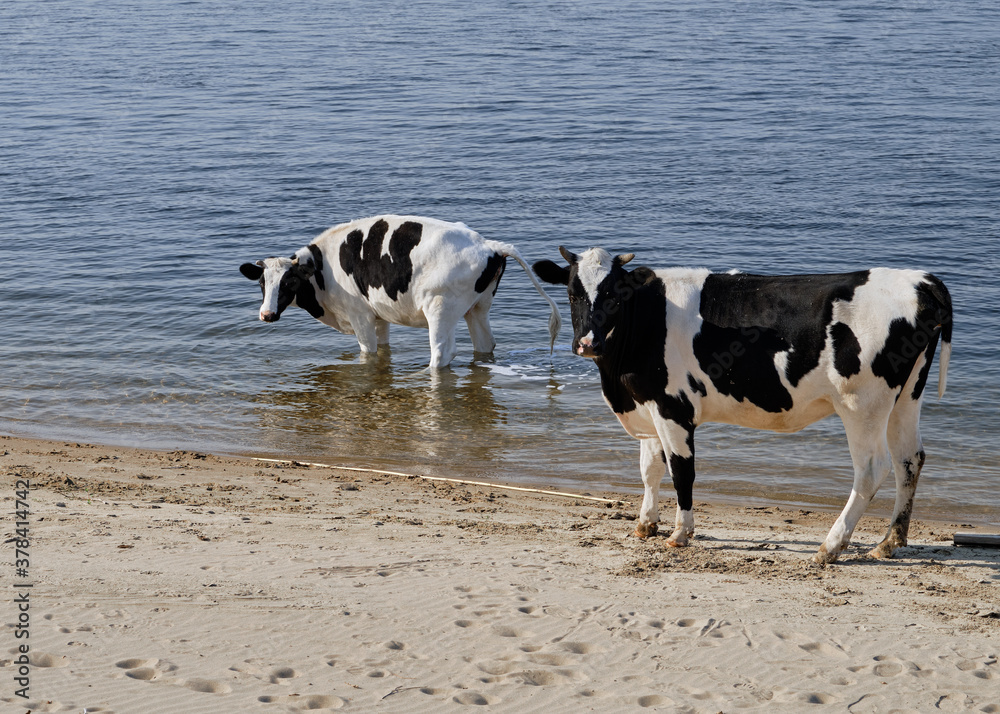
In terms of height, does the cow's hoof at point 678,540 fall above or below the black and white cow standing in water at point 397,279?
below

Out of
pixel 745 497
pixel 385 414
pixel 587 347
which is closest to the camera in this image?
pixel 587 347

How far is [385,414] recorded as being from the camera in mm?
12781

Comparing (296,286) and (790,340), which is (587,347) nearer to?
(790,340)

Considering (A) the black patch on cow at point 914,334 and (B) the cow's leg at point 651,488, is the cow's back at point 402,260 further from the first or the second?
(A) the black patch on cow at point 914,334

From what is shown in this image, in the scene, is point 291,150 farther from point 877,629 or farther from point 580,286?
point 877,629

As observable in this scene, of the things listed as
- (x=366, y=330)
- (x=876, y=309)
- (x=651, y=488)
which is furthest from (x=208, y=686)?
(x=366, y=330)

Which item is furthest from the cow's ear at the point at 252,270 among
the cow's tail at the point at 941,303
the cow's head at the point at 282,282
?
the cow's tail at the point at 941,303

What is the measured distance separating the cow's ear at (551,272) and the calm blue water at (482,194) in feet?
10.6

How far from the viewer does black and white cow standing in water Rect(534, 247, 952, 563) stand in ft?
23.7

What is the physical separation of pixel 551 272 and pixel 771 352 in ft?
5.45

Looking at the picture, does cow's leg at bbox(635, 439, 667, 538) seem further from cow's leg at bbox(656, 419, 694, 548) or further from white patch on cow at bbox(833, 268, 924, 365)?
white patch on cow at bbox(833, 268, 924, 365)

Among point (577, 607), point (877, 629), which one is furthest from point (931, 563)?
point (577, 607)

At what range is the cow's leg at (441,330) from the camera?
13609 mm

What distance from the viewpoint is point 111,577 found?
672cm
